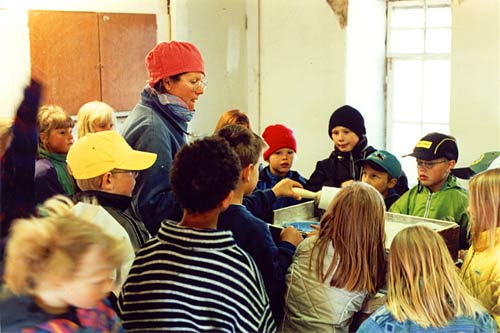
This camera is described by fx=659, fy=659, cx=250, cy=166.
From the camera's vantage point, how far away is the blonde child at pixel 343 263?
5.73 ft

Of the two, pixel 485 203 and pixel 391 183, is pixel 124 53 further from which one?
pixel 485 203

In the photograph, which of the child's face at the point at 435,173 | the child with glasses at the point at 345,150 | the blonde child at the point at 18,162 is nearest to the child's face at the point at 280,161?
the child with glasses at the point at 345,150

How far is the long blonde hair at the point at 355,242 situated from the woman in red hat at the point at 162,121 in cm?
45

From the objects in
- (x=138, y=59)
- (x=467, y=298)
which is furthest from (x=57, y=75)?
(x=467, y=298)

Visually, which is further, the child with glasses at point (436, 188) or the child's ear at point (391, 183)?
the child's ear at point (391, 183)

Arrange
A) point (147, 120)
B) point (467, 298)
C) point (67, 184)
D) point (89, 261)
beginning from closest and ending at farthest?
1. point (89, 261)
2. point (467, 298)
3. point (147, 120)
4. point (67, 184)

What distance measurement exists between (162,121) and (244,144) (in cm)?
30

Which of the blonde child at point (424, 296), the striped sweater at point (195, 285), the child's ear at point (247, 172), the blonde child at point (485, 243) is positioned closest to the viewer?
the striped sweater at point (195, 285)

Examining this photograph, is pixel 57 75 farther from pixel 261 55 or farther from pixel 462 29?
pixel 462 29

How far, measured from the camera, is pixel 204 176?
1.45 m

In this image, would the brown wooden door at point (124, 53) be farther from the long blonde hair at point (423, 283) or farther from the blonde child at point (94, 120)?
the long blonde hair at point (423, 283)

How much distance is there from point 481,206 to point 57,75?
2.07 meters

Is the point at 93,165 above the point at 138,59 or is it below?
below

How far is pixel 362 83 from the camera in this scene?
359 centimetres
